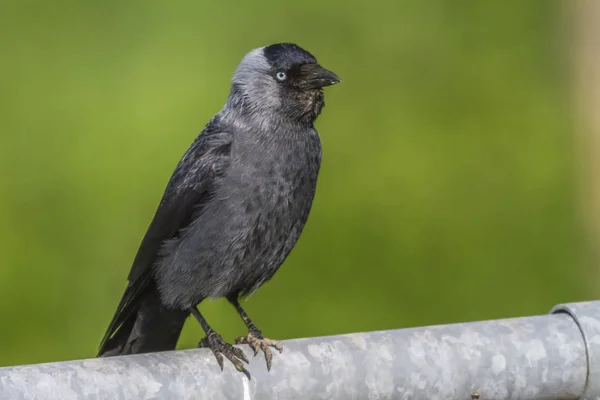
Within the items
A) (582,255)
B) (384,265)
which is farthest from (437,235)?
(582,255)

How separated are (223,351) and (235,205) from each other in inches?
25.0

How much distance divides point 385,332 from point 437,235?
252cm

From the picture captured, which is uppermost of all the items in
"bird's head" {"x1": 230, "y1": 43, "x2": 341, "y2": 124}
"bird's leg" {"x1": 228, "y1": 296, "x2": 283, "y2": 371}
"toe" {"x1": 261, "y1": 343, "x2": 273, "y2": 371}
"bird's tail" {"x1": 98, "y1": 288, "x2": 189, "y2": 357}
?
"bird's head" {"x1": 230, "y1": 43, "x2": 341, "y2": 124}

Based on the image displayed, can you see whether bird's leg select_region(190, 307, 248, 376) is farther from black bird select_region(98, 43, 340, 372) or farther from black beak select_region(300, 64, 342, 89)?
black beak select_region(300, 64, 342, 89)

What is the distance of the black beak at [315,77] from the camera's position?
3.58m

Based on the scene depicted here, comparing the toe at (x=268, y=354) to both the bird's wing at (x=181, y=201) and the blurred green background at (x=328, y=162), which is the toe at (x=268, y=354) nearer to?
the bird's wing at (x=181, y=201)

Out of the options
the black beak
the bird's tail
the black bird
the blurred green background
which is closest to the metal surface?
the black bird

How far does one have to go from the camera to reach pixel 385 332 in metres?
2.44

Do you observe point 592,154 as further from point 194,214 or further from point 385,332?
point 385,332

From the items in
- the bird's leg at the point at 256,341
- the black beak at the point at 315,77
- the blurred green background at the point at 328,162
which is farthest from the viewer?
the blurred green background at the point at 328,162

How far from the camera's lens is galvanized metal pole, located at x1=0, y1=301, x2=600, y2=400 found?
233cm

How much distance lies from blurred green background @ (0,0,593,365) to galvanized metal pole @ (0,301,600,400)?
2168 millimetres

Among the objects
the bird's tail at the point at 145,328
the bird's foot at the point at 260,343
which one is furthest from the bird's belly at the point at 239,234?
the bird's foot at the point at 260,343

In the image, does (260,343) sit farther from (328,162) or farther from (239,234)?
(328,162)
